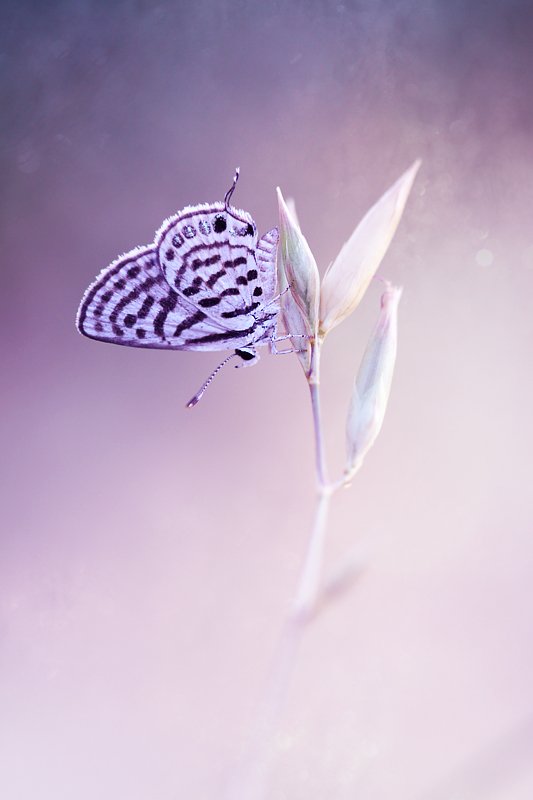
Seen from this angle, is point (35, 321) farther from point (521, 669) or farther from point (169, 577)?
point (521, 669)

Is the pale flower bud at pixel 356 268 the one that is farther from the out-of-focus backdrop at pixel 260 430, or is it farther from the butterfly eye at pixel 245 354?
the out-of-focus backdrop at pixel 260 430

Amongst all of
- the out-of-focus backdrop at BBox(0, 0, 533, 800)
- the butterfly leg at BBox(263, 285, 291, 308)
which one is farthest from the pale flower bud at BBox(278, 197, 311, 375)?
the out-of-focus backdrop at BBox(0, 0, 533, 800)

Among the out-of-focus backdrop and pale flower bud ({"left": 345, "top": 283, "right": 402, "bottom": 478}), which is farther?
the out-of-focus backdrop

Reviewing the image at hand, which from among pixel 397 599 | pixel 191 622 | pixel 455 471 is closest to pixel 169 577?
pixel 191 622

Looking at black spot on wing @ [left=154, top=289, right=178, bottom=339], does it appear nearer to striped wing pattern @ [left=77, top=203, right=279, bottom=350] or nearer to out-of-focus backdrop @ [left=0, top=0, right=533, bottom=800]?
striped wing pattern @ [left=77, top=203, right=279, bottom=350]

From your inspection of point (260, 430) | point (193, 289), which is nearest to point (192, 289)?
point (193, 289)

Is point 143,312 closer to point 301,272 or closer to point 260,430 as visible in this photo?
point 301,272
